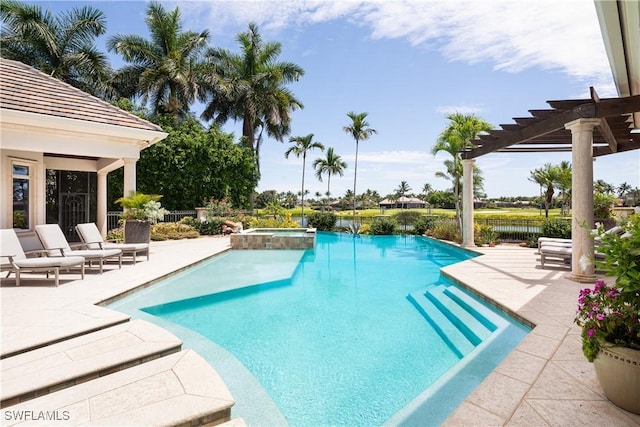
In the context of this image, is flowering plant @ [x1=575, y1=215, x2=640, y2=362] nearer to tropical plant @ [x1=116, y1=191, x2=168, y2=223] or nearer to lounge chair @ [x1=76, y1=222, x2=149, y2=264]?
lounge chair @ [x1=76, y1=222, x2=149, y2=264]

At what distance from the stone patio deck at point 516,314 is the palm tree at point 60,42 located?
18884mm

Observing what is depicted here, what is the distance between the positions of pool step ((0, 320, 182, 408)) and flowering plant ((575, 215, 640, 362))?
4033mm

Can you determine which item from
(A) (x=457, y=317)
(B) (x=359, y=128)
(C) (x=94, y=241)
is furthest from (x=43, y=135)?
(B) (x=359, y=128)

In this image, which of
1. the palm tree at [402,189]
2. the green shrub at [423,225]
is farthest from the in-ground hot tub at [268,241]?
the palm tree at [402,189]

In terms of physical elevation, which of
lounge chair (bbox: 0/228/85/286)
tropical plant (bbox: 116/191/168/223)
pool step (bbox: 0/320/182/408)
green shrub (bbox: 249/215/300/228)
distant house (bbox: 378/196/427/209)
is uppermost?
distant house (bbox: 378/196/427/209)

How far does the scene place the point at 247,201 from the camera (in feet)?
81.0

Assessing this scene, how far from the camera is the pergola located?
4.58 meters

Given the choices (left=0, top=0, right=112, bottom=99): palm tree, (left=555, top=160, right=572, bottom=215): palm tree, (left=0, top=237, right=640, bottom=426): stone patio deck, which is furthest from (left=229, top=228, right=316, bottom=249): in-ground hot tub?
(left=555, top=160, right=572, bottom=215): palm tree

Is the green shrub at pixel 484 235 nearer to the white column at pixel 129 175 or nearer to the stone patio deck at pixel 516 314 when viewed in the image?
the stone patio deck at pixel 516 314

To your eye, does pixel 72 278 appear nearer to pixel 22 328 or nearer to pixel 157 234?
pixel 22 328

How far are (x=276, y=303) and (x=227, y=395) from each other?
383 centimetres

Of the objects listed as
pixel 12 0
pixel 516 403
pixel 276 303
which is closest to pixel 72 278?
pixel 276 303

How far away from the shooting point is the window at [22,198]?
970cm

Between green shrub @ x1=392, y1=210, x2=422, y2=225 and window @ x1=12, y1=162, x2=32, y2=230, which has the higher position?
window @ x1=12, y1=162, x2=32, y2=230
